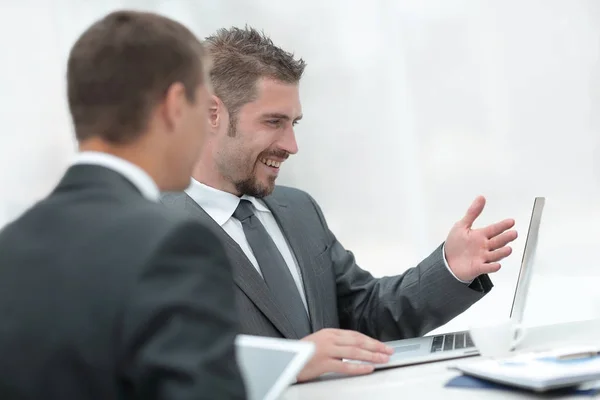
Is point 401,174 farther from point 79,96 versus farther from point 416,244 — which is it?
point 79,96

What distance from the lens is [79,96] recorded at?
0.89m

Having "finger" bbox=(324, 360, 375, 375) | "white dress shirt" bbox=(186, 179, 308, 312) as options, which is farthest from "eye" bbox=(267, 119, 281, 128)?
"finger" bbox=(324, 360, 375, 375)

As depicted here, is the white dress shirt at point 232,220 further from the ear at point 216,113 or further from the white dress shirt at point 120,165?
the white dress shirt at point 120,165

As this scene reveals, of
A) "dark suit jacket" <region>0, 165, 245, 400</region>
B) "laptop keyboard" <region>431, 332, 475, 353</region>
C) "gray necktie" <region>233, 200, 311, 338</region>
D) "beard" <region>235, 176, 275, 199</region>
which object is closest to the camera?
"dark suit jacket" <region>0, 165, 245, 400</region>

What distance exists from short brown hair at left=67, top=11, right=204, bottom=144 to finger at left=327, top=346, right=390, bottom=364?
68cm

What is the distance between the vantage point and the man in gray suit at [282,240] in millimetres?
1730

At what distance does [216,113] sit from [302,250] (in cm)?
47

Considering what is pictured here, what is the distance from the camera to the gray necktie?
6.05ft

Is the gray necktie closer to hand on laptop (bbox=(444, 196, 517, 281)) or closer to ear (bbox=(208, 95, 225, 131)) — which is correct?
ear (bbox=(208, 95, 225, 131))

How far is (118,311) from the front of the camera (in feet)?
2.47

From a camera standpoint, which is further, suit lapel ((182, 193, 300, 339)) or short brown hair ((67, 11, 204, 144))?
suit lapel ((182, 193, 300, 339))

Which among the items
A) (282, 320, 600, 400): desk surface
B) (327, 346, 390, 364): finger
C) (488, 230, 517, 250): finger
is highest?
(488, 230, 517, 250): finger

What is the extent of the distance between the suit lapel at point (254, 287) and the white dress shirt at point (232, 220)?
4.7 inches

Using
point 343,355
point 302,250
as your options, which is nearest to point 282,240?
point 302,250
